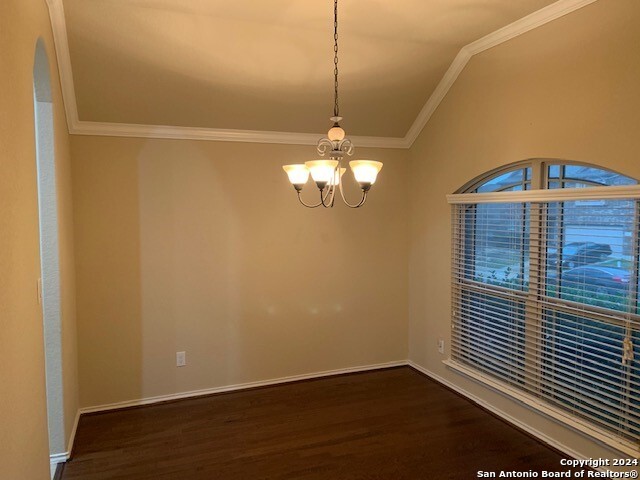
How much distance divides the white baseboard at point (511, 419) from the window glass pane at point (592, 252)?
931 mm

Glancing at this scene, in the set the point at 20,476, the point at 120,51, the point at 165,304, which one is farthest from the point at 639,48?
the point at 165,304

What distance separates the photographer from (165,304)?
3.65m

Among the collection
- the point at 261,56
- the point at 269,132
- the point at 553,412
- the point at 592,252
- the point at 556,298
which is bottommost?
the point at 553,412

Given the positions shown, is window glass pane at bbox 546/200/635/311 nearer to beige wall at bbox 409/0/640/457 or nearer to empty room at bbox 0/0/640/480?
empty room at bbox 0/0/640/480

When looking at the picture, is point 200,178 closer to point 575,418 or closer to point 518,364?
point 518,364

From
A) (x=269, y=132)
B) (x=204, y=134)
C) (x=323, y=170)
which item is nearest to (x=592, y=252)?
(x=323, y=170)

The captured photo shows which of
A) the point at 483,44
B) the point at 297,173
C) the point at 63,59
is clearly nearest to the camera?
the point at 297,173

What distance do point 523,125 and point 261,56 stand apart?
1.85m

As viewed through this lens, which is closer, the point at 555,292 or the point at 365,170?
the point at 365,170

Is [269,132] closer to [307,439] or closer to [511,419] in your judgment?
[307,439]

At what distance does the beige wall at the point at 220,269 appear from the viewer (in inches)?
137

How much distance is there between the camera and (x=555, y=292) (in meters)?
2.94

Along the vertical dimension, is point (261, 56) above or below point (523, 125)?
above

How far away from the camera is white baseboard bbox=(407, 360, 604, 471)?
2.78 metres
